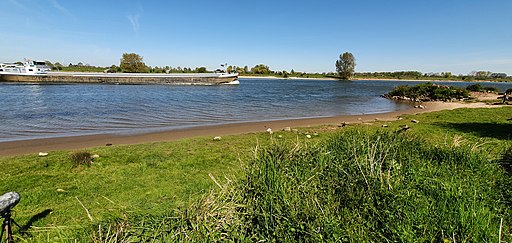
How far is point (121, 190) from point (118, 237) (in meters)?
4.37

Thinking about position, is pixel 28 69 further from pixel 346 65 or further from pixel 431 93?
pixel 346 65

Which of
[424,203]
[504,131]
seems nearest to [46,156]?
[424,203]

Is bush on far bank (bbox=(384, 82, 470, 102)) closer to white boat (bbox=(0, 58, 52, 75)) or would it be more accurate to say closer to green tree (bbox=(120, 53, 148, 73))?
white boat (bbox=(0, 58, 52, 75))

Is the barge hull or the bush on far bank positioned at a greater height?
the barge hull


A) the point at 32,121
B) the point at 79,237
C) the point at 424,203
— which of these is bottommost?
the point at 32,121

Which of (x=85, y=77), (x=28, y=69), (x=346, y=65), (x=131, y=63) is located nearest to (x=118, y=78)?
(x=85, y=77)

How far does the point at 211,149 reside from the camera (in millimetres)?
10242

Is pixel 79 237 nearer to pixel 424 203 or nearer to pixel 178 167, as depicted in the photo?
pixel 424 203

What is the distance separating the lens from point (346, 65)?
150 metres

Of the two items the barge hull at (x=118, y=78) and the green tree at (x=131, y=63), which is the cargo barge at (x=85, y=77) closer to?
the barge hull at (x=118, y=78)

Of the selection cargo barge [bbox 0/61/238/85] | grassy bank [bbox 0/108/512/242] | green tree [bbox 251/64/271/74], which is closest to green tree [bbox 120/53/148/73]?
cargo barge [bbox 0/61/238/85]

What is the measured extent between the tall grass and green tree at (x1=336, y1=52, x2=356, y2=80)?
154 meters

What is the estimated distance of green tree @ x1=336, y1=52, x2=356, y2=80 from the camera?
146m

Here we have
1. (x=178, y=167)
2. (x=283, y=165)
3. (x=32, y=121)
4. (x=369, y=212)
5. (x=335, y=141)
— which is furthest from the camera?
(x=32, y=121)
